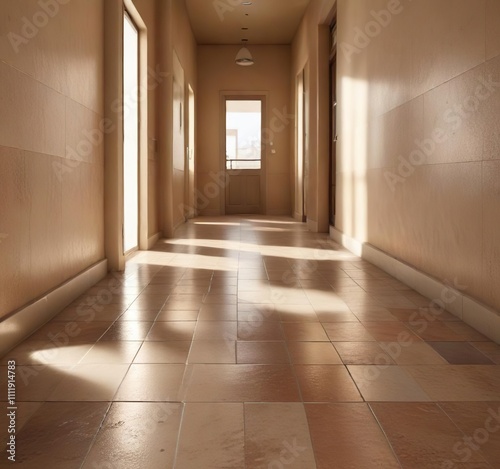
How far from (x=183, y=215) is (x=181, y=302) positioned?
6886 mm

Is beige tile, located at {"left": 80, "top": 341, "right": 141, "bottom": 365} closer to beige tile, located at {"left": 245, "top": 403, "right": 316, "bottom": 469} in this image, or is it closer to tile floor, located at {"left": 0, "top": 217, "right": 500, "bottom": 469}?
tile floor, located at {"left": 0, "top": 217, "right": 500, "bottom": 469}

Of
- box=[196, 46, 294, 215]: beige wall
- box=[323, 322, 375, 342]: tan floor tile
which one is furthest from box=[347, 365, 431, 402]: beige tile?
box=[196, 46, 294, 215]: beige wall

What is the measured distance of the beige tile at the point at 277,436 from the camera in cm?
160

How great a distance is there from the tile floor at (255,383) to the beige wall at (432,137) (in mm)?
449

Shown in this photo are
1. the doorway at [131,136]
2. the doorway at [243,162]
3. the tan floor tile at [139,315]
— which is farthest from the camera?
the doorway at [243,162]

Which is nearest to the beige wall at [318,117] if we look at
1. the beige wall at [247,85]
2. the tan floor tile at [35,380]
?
the beige wall at [247,85]

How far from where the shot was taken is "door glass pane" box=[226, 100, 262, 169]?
13750 millimetres

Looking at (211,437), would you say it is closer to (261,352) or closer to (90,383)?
(90,383)

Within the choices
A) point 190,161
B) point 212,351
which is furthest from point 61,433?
point 190,161

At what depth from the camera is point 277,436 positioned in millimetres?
1755

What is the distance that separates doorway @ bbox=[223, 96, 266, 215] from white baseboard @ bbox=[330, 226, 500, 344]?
25.5 feet

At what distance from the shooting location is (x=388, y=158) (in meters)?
5.07

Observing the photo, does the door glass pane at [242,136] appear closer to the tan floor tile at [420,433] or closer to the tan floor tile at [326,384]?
the tan floor tile at [326,384]

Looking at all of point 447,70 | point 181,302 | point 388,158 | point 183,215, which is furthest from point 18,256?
point 183,215
